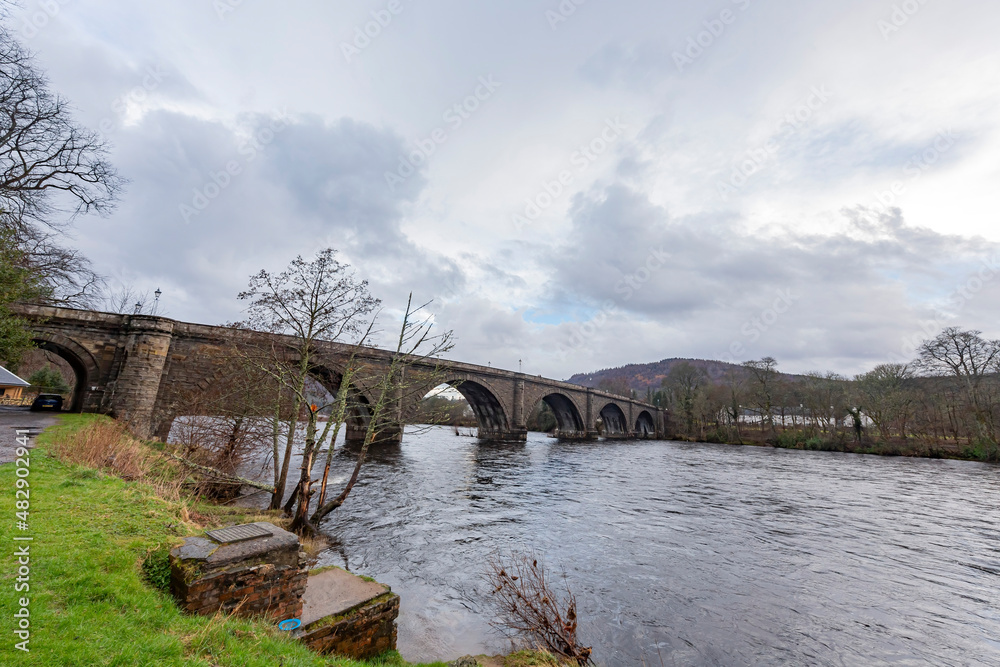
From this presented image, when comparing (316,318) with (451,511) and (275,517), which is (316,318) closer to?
(275,517)

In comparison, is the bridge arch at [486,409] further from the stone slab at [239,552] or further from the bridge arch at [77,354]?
the stone slab at [239,552]

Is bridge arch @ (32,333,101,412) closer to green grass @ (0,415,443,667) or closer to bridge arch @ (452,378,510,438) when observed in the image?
green grass @ (0,415,443,667)

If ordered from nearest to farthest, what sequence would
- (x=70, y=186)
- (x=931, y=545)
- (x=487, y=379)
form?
(x=931, y=545), (x=70, y=186), (x=487, y=379)

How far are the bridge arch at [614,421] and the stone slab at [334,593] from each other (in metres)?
64.2

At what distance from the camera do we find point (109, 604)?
3.38 m

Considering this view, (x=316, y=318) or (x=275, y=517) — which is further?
(x=316, y=318)

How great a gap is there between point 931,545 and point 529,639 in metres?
11.7

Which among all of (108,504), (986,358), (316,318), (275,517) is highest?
(986,358)

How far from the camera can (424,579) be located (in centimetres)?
766

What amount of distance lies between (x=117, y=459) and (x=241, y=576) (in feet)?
26.0

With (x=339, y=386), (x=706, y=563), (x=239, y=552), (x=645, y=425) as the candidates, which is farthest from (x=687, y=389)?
(x=239, y=552)

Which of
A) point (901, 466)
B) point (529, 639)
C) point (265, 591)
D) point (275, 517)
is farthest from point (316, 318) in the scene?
point (901, 466)

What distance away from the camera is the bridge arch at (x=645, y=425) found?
75.8m

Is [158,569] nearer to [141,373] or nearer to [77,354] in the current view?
[141,373]
